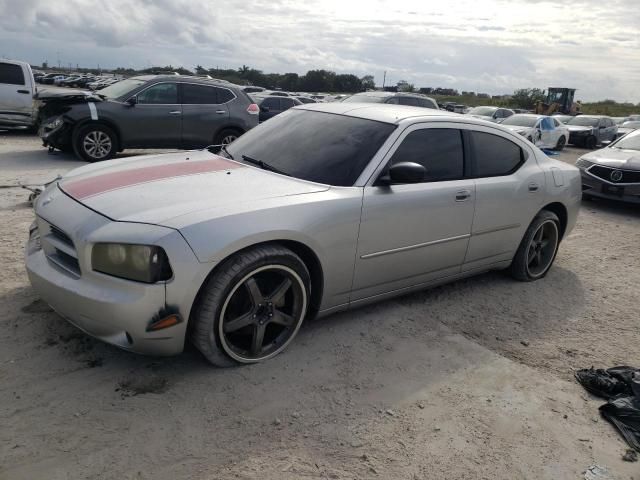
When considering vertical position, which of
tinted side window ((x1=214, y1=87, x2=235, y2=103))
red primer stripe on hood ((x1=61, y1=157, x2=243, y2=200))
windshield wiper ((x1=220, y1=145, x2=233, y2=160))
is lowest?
tinted side window ((x1=214, y1=87, x2=235, y2=103))

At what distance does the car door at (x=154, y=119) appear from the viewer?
32.2ft

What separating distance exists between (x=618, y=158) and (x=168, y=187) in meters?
8.54

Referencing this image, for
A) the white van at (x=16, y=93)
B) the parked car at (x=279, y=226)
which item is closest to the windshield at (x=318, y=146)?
the parked car at (x=279, y=226)

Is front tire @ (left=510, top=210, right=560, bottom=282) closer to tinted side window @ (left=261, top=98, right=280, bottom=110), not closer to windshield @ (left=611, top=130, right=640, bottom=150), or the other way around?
windshield @ (left=611, top=130, right=640, bottom=150)

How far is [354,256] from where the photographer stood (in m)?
3.47

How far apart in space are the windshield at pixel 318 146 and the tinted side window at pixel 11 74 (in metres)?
10.5

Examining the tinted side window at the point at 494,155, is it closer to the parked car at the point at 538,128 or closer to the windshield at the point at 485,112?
the parked car at the point at 538,128

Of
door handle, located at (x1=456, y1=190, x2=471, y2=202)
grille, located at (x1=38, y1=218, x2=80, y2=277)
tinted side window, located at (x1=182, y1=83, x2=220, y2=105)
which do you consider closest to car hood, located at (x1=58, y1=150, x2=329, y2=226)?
grille, located at (x1=38, y1=218, x2=80, y2=277)

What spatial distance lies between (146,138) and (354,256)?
306 inches

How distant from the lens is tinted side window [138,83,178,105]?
1003 centimetres

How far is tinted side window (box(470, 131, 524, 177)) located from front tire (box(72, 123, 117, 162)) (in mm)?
7477

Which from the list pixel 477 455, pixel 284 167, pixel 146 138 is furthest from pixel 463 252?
pixel 146 138

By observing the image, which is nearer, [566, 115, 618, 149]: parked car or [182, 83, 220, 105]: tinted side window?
[182, 83, 220, 105]: tinted side window

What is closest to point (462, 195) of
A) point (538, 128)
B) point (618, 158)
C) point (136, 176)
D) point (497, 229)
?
point (497, 229)
